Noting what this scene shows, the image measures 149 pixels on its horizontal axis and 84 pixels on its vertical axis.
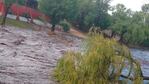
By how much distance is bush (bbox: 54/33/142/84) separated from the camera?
2252 centimetres

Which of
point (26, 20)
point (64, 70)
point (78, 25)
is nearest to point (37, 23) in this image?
point (26, 20)

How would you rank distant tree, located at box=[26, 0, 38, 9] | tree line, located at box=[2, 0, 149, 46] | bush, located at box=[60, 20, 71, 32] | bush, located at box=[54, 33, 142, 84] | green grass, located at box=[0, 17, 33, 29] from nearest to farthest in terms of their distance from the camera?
bush, located at box=[54, 33, 142, 84] → green grass, located at box=[0, 17, 33, 29] → bush, located at box=[60, 20, 71, 32] → tree line, located at box=[2, 0, 149, 46] → distant tree, located at box=[26, 0, 38, 9]

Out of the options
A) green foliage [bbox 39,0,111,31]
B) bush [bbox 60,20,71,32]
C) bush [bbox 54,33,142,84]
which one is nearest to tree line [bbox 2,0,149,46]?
green foliage [bbox 39,0,111,31]

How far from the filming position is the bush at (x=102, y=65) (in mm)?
22516

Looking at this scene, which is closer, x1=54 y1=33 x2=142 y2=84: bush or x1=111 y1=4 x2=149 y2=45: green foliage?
x1=54 y1=33 x2=142 y2=84: bush

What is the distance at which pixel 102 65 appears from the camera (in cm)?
2277

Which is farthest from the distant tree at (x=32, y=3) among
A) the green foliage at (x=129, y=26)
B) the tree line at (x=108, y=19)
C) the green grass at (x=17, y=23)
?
the green foliage at (x=129, y=26)

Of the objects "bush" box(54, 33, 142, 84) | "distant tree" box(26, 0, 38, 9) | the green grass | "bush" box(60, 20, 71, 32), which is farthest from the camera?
"distant tree" box(26, 0, 38, 9)

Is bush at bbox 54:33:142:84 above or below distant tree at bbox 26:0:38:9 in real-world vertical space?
below

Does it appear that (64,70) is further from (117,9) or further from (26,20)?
(117,9)

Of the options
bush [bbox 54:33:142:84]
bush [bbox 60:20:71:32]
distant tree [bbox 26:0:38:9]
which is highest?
distant tree [bbox 26:0:38:9]

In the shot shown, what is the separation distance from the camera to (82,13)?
412ft

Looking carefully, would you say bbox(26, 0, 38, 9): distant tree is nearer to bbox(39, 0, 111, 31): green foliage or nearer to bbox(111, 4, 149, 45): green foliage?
bbox(39, 0, 111, 31): green foliage

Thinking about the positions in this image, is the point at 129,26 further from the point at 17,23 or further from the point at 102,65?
the point at 102,65
